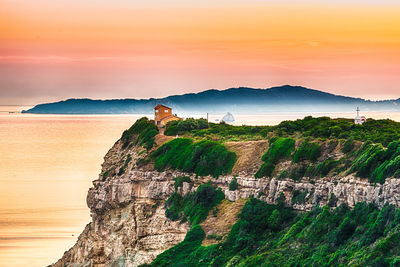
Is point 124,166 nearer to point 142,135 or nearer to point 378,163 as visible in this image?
point 142,135

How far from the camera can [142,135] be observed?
2761 inches

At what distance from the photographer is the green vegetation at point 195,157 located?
55938 mm

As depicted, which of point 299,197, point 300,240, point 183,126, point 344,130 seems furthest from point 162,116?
point 300,240

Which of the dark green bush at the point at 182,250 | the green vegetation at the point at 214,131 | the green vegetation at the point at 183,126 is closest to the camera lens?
the dark green bush at the point at 182,250

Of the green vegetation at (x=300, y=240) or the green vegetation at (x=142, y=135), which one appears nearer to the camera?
the green vegetation at (x=300, y=240)

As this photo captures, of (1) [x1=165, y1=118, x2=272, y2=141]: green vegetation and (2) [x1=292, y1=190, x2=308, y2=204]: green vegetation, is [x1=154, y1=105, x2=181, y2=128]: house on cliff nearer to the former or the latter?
(1) [x1=165, y1=118, x2=272, y2=141]: green vegetation

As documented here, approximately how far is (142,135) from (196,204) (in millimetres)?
17597

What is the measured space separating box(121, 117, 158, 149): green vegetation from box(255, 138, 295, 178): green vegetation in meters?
15.2

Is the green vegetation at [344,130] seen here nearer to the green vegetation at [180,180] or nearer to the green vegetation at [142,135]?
the green vegetation at [180,180]

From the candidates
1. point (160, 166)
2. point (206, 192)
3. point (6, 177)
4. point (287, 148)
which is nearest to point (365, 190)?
point (287, 148)

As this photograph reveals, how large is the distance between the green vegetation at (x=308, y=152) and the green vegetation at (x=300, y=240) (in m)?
3.70

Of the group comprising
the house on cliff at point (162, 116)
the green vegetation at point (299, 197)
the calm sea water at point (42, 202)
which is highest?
the house on cliff at point (162, 116)

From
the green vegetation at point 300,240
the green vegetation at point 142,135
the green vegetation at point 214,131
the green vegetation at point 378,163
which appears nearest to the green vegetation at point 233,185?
the green vegetation at point 300,240

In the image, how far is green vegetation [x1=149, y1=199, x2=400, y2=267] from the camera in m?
37.4
